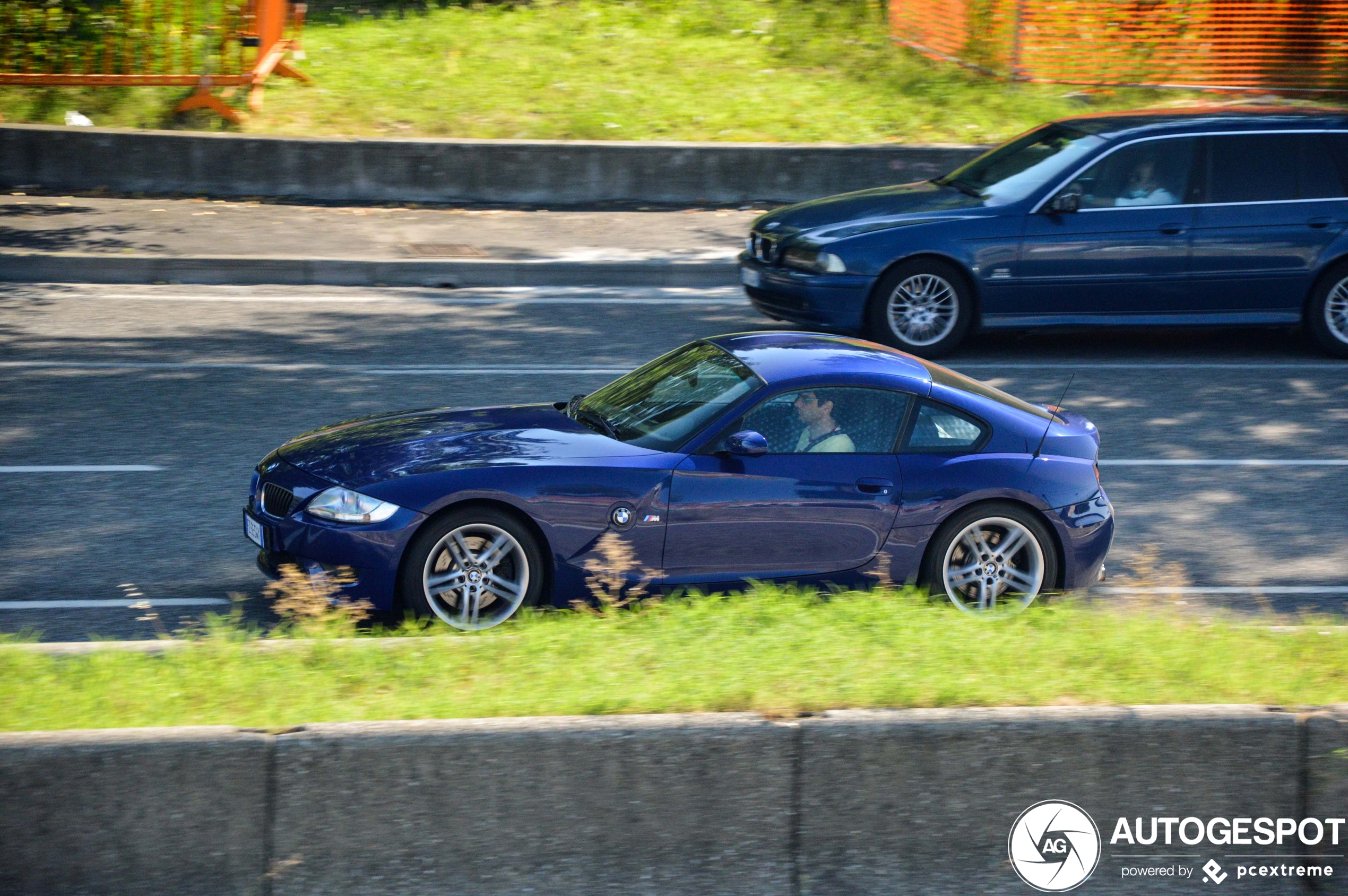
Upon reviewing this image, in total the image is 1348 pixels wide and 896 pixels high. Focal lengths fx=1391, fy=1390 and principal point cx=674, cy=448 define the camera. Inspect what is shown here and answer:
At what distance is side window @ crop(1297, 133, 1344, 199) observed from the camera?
1112 centimetres

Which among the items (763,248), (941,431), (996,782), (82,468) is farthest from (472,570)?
(763,248)

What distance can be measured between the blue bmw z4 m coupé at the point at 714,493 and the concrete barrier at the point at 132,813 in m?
1.99

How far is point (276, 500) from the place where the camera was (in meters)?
5.98

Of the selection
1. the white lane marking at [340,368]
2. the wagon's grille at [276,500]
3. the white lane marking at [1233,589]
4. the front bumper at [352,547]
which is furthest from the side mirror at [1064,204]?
the wagon's grille at [276,500]

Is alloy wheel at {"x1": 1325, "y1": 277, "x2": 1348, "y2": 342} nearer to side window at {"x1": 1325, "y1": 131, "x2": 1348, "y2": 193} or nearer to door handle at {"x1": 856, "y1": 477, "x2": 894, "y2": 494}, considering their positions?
side window at {"x1": 1325, "y1": 131, "x2": 1348, "y2": 193}

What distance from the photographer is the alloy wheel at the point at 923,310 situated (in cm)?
1079

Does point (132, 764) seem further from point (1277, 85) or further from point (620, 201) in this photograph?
point (1277, 85)

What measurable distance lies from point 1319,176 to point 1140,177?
57.8 inches

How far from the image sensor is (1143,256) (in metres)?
10.8

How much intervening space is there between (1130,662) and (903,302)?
639 centimetres

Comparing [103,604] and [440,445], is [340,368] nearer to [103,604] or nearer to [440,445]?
[103,604]

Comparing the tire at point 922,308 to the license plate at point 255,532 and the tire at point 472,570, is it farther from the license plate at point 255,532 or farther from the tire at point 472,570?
the license plate at point 255,532

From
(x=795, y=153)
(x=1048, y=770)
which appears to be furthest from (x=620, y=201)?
(x=1048, y=770)

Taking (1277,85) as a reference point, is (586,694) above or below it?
below
